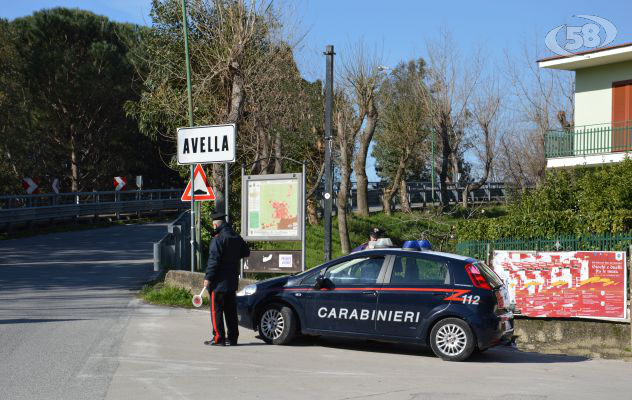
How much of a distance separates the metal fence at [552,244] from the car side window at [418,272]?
12.1ft

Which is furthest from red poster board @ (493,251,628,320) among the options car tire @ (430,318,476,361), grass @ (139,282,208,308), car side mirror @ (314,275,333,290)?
grass @ (139,282,208,308)

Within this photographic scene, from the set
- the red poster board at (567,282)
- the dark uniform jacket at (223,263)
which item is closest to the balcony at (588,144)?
the red poster board at (567,282)

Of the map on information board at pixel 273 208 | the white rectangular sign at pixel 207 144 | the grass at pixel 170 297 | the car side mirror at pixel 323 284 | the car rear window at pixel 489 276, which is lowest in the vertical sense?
the grass at pixel 170 297

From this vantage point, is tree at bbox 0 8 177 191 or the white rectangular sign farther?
tree at bbox 0 8 177 191

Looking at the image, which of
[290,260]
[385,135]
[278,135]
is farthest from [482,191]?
[290,260]

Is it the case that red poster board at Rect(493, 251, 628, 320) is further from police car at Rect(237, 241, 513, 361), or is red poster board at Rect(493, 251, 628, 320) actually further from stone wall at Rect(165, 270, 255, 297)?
stone wall at Rect(165, 270, 255, 297)

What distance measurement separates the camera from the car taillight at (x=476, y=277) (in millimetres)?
10008

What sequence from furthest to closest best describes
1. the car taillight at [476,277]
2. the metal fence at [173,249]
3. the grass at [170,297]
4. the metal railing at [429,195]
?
the metal railing at [429,195] → the metal fence at [173,249] → the grass at [170,297] → the car taillight at [476,277]

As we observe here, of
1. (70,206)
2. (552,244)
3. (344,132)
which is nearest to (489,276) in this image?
(552,244)

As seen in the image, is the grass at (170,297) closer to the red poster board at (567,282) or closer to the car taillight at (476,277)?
the red poster board at (567,282)

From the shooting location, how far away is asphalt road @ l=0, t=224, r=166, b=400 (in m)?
8.02

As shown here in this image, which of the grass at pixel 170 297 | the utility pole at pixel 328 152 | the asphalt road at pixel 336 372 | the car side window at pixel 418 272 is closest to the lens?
the asphalt road at pixel 336 372

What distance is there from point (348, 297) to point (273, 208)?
200 inches

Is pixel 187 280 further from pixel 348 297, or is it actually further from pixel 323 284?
pixel 348 297
